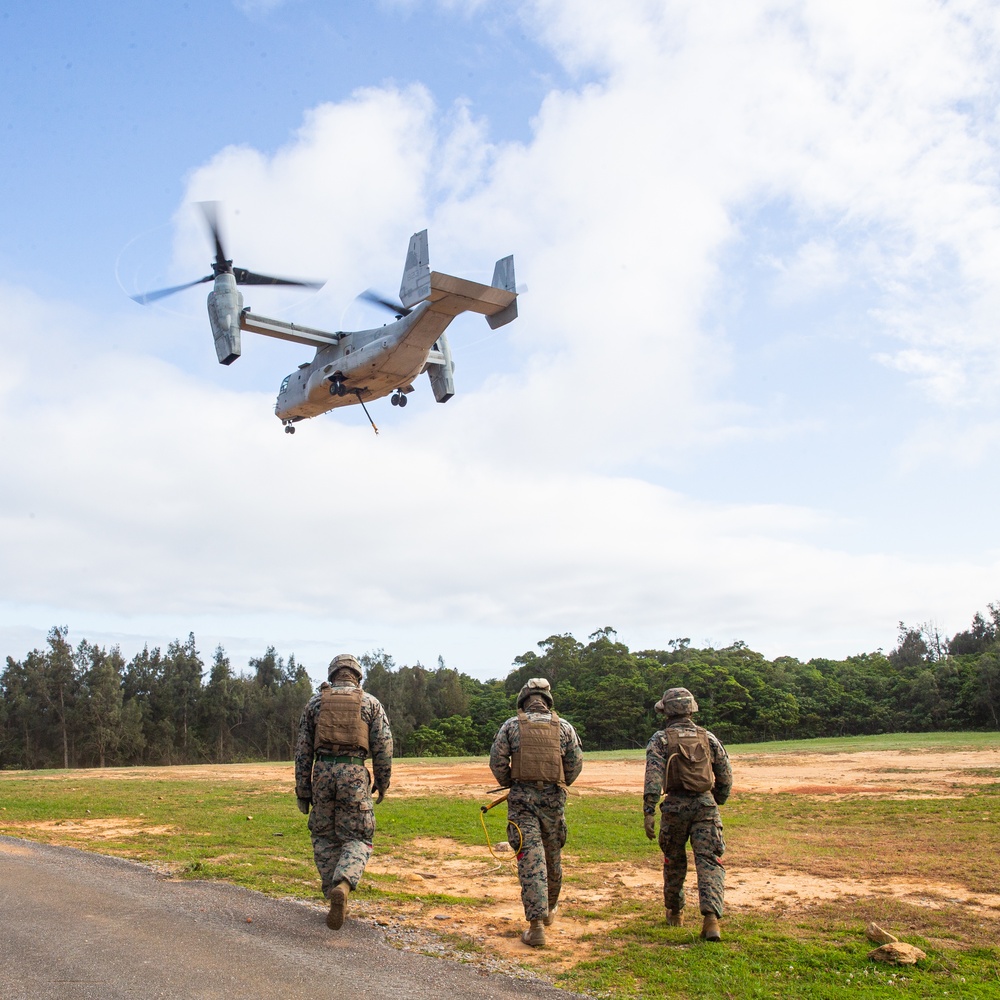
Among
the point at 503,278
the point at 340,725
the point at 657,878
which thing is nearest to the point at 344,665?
the point at 340,725

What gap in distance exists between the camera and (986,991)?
5.75 metres

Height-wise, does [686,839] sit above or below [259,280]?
below

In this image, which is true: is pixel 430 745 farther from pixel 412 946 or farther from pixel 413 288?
pixel 412 946

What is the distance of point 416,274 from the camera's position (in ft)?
77.1

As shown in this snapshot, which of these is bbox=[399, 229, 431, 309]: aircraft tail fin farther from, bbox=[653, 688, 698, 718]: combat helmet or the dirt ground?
bbox=[653, 688, 698, 718]: combat helmet

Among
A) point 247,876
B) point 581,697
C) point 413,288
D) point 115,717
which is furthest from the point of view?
point 581,697

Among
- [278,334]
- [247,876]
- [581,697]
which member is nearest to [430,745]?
[581,697]

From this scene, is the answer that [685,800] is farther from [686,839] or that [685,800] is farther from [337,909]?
[337,909]

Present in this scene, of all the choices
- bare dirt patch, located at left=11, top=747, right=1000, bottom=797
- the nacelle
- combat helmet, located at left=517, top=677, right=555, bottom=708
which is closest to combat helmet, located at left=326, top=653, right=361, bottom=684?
combat helmet, located at left=517, top=677, right=555, bottom=708

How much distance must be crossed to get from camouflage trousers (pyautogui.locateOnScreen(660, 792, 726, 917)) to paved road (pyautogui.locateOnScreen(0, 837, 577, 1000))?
2331 millimetres

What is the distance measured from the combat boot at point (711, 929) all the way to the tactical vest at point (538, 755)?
67.2 inches

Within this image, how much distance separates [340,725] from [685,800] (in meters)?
3.30

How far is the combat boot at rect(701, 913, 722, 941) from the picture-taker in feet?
23.0

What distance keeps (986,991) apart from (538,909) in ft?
10.9
